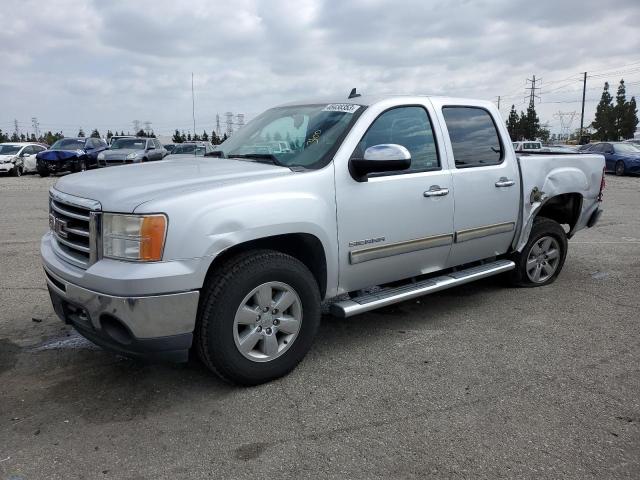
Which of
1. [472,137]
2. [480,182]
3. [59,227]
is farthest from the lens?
[472,137]

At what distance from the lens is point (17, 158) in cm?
2262

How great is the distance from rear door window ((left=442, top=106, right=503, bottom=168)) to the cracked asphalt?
53.7 inches

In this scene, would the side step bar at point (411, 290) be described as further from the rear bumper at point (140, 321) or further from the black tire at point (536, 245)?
the rear bumper at point (140, 321)

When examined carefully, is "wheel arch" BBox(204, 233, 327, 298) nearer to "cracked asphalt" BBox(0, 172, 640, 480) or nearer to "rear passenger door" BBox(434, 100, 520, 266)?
"cracked asphalt" BBox(0, 172, 640, 480)

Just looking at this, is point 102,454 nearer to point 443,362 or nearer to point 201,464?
point 201,464

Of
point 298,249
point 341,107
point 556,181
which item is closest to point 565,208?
→ point 556,181

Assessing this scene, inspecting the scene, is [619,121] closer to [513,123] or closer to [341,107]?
[513,123]

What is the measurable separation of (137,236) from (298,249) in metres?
1.14

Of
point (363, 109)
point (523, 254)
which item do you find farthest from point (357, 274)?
point (523, 254)

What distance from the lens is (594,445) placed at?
271 cm

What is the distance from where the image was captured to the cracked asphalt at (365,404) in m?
2.58

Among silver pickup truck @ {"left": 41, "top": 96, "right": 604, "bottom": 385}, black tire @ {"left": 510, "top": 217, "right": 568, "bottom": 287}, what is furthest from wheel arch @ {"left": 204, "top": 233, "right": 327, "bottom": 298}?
black tire @ {"left": 510, "top": 217, "right": 568, "bottom": 287}

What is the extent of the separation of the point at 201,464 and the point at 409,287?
2.11m

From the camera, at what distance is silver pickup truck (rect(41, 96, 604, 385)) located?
2883 millimetres
